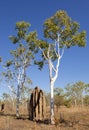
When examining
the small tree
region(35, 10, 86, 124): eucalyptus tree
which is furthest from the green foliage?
the small tree

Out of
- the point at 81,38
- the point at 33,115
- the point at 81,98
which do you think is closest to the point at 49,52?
the point at 81,38

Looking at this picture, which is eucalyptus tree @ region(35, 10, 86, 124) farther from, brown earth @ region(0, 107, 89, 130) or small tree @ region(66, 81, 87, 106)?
small tree @ region(66, 81, 87, 106)

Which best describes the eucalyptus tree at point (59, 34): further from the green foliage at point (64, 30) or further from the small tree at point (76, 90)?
the small tree at point (76, 90)

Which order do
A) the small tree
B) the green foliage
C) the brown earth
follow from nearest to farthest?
the brown earth → the green foliage → the small tree

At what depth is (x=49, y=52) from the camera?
32.0m

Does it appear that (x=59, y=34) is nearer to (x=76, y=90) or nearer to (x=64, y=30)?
(x=64, y=30)

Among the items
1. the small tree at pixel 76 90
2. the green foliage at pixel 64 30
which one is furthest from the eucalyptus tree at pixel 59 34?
Result: the small tree at pixel 76 90

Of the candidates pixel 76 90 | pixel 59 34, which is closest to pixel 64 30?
pixel 59 34

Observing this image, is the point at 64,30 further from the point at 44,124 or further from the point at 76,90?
the point at 76,90

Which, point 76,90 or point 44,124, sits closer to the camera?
point 44,124

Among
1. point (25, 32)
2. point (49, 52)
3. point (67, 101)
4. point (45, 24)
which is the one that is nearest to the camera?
point (45, 24)

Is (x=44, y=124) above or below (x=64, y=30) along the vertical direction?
below

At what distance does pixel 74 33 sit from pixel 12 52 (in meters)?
13.7

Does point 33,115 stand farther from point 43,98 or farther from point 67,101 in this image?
point 67,101
